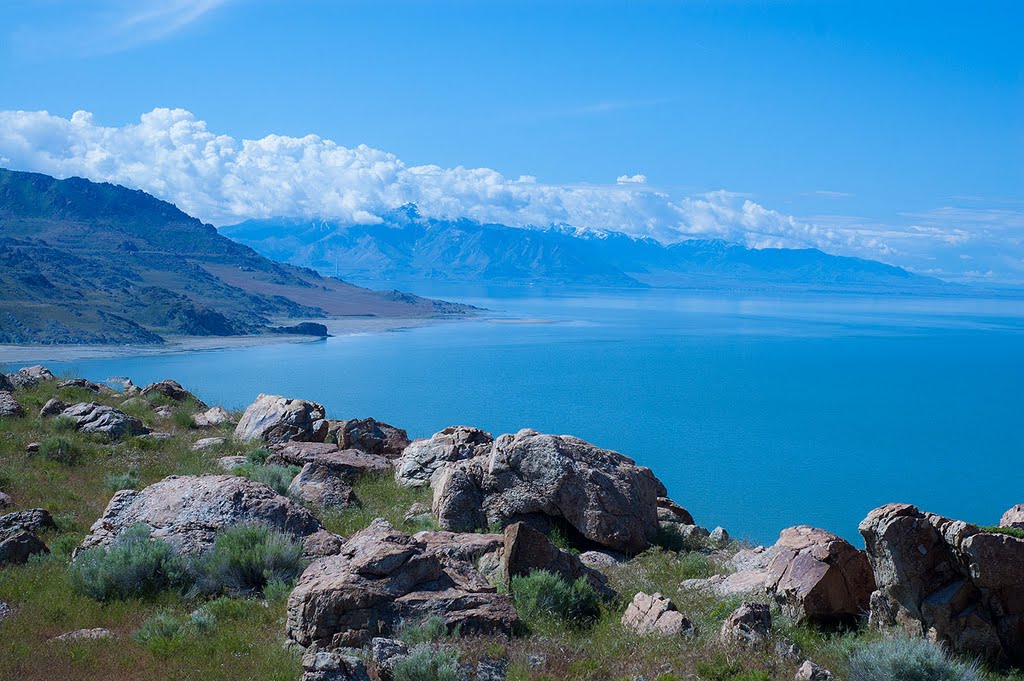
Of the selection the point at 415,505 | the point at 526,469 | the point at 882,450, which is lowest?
the point at 882,450

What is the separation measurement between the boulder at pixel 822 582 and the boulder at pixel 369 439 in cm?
902

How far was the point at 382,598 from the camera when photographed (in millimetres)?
7305

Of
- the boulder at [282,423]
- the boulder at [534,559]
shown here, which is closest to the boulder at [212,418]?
the boulder at [282,423]

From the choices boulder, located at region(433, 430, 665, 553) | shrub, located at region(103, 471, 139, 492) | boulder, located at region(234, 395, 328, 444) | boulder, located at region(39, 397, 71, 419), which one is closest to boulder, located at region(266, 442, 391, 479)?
boulder, located at region(234, 395, 328, 444)

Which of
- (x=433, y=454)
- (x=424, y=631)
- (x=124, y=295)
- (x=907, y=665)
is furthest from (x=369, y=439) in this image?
(x=124, y=295)

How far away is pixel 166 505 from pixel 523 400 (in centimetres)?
6591

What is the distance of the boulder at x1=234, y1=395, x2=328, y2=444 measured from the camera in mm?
16469

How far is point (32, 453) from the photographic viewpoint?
13898 millimetres

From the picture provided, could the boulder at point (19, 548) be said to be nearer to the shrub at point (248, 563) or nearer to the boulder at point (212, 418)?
the shrub at point (248, 563)

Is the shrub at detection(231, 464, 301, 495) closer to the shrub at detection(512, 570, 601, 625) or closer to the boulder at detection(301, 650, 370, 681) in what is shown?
the shrub at detection(512, 570, 601, 625)

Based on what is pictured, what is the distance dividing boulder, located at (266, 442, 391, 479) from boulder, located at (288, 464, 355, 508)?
60 centimetres

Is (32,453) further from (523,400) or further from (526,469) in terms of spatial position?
(523,400)

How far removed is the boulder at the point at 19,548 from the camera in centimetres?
877

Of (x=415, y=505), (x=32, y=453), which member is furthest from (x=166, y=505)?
(x=32, y=453)
